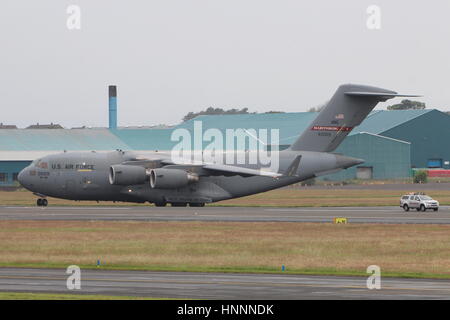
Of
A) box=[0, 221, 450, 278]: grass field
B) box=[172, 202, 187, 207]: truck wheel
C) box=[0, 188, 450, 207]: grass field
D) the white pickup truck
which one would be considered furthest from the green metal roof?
box=[0, 221, 450, 278]: grass field

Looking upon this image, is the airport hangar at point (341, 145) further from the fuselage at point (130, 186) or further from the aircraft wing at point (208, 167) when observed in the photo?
the aircraft wing at point (208, 167)

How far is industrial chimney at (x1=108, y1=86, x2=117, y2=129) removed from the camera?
141 meters

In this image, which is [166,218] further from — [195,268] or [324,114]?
[195,268]

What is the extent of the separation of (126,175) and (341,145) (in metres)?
71.4

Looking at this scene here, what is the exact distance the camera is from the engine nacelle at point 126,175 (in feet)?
223

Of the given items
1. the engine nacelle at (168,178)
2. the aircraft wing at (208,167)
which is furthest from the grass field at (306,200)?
the engine nacelle at (168,178)

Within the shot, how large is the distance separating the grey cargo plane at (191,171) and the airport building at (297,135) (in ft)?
160

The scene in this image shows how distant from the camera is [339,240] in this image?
44.1 meters

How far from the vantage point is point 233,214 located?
62094 millimetres

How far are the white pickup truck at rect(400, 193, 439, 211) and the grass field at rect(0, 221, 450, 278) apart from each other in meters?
16.3

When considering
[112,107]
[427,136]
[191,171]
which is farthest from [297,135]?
[191,171]

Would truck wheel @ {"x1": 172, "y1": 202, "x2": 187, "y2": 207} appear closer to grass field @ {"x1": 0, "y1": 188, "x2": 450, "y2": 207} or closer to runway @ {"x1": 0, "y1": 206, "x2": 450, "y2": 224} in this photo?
runway @ {"x1": 0, "y1": 206, "x2": 450, "y2": 224}

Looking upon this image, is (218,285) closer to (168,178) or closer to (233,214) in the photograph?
(233,214)
